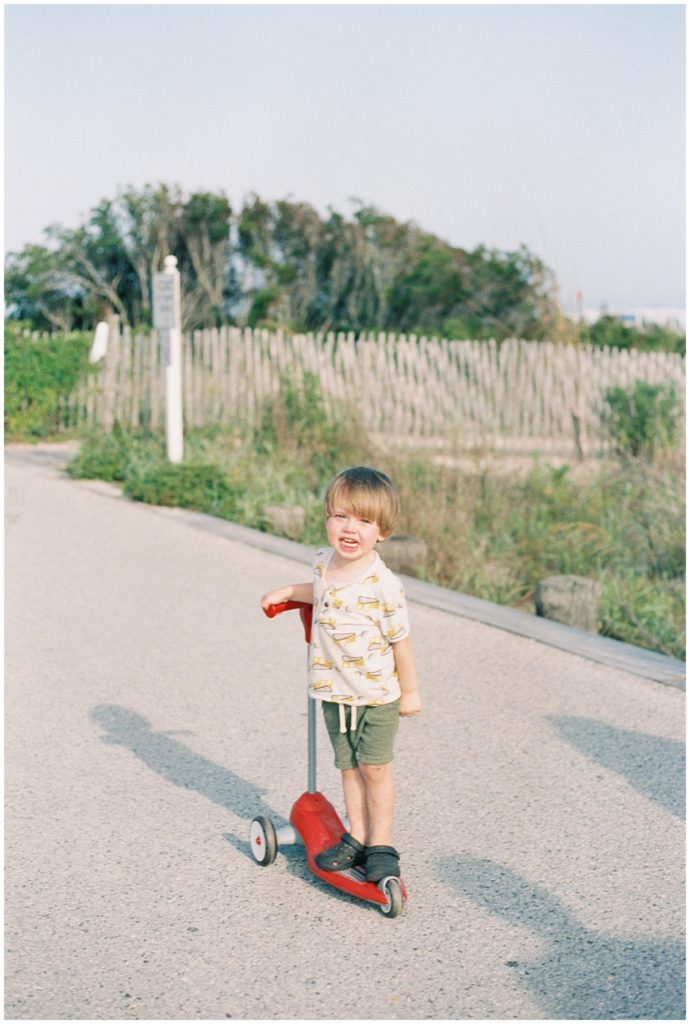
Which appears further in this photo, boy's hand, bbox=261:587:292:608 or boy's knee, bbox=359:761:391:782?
boy's hand, bbox=261:587:292:608

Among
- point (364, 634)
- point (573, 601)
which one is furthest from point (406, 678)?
point (573, 601)

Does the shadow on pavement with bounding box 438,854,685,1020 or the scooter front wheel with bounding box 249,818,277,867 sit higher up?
the scooter front wheel with bounding box 249,818,277,867

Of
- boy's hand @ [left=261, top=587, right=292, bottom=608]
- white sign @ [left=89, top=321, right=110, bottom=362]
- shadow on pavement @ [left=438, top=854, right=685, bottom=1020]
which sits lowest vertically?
shadow on pavement @ [left=438, top=854, right=685, bottom=1020]

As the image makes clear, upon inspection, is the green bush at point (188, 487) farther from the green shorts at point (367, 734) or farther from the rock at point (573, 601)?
the green shorts at point (367, 734)

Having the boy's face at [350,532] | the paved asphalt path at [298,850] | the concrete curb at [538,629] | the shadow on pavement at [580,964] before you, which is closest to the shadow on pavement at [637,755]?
the paved asphalt path at [298,850]

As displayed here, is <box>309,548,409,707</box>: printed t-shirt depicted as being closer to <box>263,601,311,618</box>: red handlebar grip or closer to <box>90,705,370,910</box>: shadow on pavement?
<box>263,601,311,618</box>: red handlebar grip

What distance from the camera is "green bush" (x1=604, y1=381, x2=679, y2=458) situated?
1252 centimetres

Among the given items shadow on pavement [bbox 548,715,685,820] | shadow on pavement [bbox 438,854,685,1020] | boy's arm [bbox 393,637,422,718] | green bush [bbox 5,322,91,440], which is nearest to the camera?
shadow on pavement [bbox 438,854,685,1020]

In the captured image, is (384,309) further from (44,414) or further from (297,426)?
(297,426)

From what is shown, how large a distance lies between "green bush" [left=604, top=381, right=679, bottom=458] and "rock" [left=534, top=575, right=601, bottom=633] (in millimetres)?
5723

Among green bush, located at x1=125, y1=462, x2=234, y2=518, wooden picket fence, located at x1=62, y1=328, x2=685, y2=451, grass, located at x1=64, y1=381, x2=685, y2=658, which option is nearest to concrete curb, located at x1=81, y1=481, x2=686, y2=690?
grass, located at x1=64, y1=381, x2=685, y2=658

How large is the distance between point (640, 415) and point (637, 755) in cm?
940

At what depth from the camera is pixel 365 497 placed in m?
3.35

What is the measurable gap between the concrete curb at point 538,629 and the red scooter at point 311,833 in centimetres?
229
